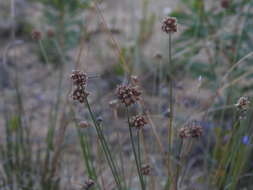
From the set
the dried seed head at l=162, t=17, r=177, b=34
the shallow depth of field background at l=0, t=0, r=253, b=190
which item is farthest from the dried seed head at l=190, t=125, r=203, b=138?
the dried seed head at l=162, t=17, r=177, b=34

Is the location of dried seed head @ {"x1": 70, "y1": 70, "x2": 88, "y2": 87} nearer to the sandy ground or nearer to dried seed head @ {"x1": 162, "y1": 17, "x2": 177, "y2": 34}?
dried seed head @ {"x1": 162, "y1": 17, "x2": 177, "y2": 34}

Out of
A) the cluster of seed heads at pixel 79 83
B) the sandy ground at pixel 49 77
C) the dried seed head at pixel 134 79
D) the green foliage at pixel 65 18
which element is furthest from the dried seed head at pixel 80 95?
the green foliage at pixel 65 18

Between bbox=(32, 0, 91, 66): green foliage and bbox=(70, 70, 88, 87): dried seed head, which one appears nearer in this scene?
bbox=(70, 70, 88, 87): dried seed head

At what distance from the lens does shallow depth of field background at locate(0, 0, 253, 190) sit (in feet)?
4.98

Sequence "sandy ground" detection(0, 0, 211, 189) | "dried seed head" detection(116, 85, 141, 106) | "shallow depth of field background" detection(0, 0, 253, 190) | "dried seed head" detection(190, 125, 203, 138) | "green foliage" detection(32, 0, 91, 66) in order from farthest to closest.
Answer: "green foliage" detection(32, 0, 91, 66) < "sandy ground" detection(0, 0, 211, 189) < "shallow depth of field background" detection(0, 0, 253, 190) < "dried seed head" detection(190, 125, 203, 138) < "dried seed head" detection(116, 85, 141, 106)

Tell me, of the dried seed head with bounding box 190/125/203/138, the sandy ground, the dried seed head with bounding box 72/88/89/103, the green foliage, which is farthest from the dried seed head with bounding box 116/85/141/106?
the green foliage

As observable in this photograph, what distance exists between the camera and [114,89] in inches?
113

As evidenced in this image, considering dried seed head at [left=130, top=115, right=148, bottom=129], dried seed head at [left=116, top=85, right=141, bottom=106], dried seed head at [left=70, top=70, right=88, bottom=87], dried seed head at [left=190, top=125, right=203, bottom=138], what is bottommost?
dried seed head at [left=190, top=125, right=203, bottom=138]

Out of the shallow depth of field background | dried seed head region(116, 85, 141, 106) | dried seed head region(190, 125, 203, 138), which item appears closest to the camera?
dried seed head region(116, 85, 141, 106)

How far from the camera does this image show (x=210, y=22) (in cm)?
227

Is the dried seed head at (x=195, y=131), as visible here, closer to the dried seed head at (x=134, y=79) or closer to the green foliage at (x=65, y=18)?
the dried seed head at (x=134, y=79)

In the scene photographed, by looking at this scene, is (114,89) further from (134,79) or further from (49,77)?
(134,79)

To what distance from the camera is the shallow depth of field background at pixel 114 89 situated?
152 centimetres

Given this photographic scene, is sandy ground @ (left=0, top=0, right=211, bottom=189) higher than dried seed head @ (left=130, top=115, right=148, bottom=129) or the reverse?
higher
